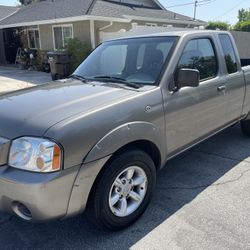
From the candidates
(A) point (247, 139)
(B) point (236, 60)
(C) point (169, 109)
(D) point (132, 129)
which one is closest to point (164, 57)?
(C) point (169, 109)

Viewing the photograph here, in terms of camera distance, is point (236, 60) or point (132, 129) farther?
point (236, 60)

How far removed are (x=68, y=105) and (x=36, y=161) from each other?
0.64 m

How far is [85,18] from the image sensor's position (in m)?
15.1

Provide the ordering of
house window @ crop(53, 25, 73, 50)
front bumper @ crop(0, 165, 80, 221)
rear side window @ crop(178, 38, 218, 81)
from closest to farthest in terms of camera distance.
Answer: front bumper @ crop(0, 165, 80, 221), rear side window @ crop(178, 38, 218, 81), house window @ crop(53, 25, 73, 50)

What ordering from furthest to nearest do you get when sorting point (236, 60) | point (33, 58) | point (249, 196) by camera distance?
point (33, 58)
point (236, 60)
point (249, 196)

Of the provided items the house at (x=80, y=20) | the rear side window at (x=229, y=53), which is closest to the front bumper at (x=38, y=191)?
the rear side window at (x=229, y=53)

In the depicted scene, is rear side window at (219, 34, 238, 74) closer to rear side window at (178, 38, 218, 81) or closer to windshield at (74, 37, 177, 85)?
rear side window at (178, 38, 218, 81)

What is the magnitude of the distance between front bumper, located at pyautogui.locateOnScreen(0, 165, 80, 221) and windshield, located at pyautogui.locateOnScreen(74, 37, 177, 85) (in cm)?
148

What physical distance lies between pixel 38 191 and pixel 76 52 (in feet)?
44.7

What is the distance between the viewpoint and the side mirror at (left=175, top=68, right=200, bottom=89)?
3209 millimetres

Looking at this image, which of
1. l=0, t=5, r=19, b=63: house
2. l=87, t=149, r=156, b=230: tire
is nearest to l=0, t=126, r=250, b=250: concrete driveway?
l=87, t=149, r=156, b=230: tire

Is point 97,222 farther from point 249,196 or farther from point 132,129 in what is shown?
point 249,196

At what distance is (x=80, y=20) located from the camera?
1583cm

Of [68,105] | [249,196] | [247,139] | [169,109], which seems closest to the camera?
[68,105]
